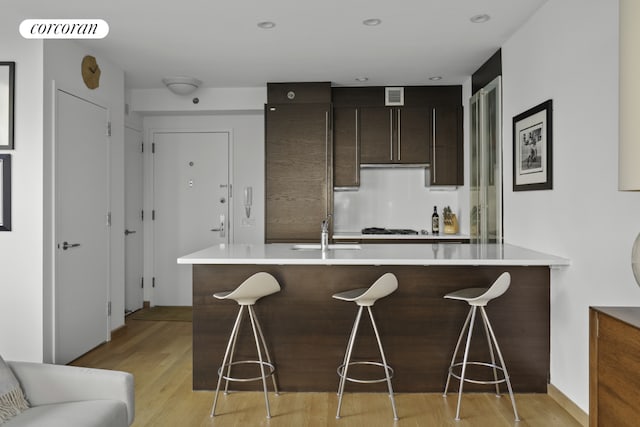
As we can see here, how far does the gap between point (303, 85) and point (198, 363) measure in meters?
3.22

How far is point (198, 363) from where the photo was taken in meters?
3.59

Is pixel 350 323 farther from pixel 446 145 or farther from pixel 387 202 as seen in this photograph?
pixel 446 145

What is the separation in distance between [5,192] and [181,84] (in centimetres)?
228

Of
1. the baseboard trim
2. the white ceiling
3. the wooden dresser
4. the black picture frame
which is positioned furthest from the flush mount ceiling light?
the wooden dresser

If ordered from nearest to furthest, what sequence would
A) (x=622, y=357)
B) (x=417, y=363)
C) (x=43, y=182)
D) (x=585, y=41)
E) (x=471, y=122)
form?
(x=622, y=357), (x=585, y=41), (x=417, y=363), (x=43, y=182), (x=471, y=122)

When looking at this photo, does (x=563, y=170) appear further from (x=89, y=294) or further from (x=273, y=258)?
(x=89, y=294)

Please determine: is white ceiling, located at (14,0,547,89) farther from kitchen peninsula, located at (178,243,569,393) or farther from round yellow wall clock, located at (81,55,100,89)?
kitchen peninsula, located at (178,243,569,393)

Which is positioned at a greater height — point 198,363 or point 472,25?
point 472,25

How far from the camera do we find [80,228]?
170 inches

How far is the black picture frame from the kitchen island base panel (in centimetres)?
147

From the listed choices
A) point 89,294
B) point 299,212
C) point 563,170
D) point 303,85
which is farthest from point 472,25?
point 89,294

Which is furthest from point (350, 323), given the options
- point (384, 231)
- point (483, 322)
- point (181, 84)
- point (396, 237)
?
point (181, 84)

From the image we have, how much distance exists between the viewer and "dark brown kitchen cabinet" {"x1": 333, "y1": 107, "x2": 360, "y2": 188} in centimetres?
577

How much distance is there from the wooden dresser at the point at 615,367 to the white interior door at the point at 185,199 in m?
4.77
